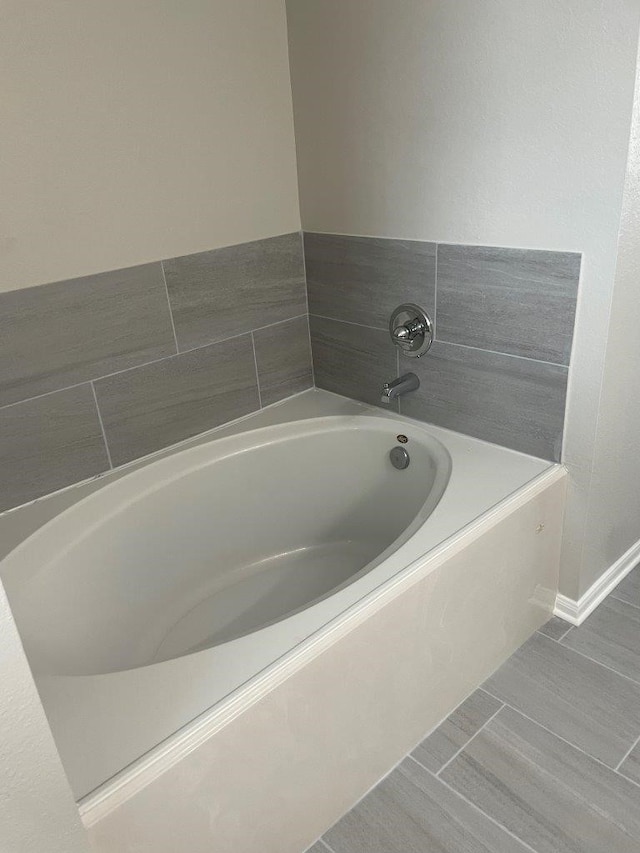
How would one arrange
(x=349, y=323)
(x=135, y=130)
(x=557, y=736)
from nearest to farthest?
1. (x=557, y=736)
2. (x=135, y=130)
3. (x=349, y=323)

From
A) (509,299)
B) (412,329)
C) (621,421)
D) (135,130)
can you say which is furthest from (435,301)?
(135,130)

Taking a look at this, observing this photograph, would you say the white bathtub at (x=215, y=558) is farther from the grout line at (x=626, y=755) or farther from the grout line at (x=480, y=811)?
the grout line at (x=626, y=755)

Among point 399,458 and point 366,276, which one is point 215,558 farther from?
point 366,276

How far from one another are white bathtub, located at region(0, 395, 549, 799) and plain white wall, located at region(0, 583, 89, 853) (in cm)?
22

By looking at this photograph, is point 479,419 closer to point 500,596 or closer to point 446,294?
point 446,294

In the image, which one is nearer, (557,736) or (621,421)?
(557,736)

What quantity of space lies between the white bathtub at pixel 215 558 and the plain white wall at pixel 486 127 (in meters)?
0.48

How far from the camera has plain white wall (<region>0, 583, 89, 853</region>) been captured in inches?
28.3

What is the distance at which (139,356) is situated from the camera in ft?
6.19

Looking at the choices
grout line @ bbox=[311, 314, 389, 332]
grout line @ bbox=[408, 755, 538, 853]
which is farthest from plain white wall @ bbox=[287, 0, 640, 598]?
grout line @ bbox=[408, 755, 538, 853]

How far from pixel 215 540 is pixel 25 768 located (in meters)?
1.28

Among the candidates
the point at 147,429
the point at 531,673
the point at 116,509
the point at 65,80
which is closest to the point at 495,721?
the point at 531,673

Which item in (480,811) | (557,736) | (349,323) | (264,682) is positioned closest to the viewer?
(264,682)

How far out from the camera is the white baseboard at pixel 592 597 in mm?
1926
